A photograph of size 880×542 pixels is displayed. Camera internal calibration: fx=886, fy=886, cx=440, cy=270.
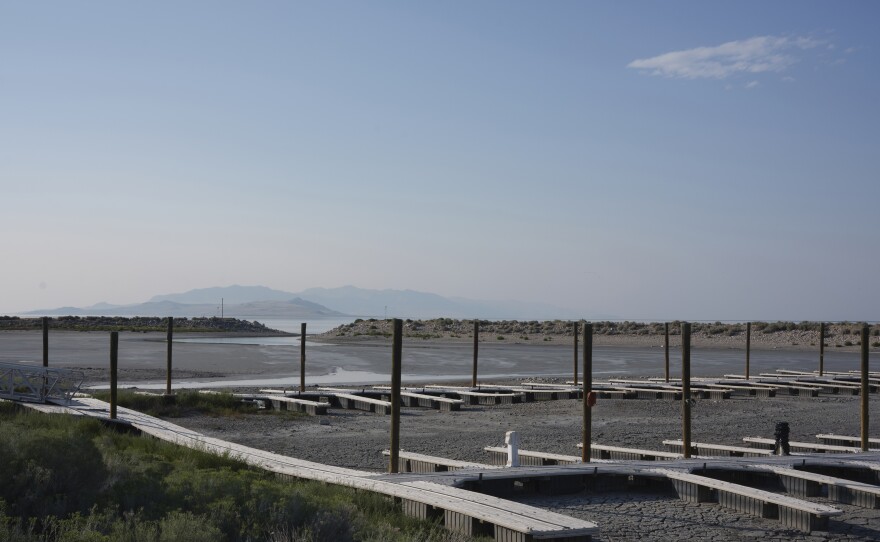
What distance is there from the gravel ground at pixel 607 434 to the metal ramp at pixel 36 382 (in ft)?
7.88

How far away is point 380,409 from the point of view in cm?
1941

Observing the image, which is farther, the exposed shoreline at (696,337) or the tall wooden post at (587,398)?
the exposed shoreline at (696,337)

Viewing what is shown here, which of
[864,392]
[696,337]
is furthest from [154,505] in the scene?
[696,337]

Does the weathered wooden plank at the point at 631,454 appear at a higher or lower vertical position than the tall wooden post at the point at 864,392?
lower

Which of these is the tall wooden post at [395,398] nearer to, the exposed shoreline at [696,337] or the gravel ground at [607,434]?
the gravel ground at [607,434]

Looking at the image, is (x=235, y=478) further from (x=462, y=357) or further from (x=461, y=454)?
(x=462, y=357)

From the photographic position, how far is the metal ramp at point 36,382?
16.3 metres

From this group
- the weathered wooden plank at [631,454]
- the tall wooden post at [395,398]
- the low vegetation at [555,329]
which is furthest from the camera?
the low vegetation at [555,329]

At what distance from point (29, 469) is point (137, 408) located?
12.1 meters

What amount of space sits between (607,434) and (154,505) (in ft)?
34.7

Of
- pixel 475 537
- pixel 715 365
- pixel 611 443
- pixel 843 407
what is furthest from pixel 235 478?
pixel 715 365

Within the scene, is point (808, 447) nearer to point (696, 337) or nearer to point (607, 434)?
point (607, 434)

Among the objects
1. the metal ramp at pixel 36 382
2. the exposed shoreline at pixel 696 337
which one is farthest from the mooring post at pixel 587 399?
the exposed shoreline at pixel 696 337

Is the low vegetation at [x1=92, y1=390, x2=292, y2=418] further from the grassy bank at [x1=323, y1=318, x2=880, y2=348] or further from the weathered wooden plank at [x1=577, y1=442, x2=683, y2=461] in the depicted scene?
the grassy bank at [x1=323, y1=318, x2=880, y2=348]
